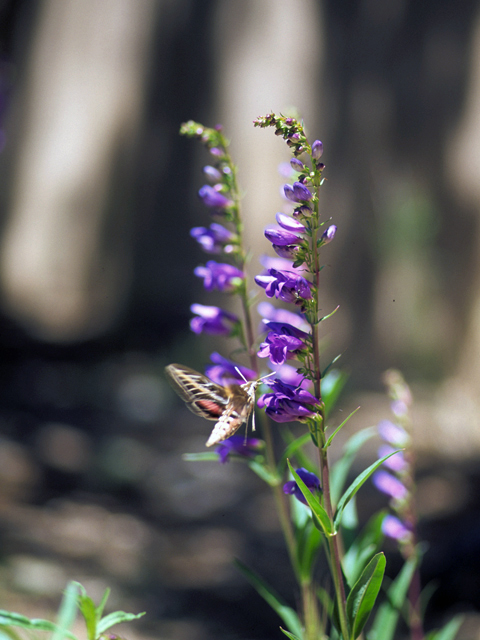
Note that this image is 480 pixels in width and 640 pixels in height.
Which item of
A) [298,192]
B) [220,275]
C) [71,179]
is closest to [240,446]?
[220,275]

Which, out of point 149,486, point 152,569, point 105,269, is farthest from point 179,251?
point 152,569

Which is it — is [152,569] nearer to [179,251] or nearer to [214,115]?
[179,251]

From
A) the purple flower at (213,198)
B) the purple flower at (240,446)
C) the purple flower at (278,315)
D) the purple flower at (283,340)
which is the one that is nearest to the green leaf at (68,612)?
the purple flower at (240,446)

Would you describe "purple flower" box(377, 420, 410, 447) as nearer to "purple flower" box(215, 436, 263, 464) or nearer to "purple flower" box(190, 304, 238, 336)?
"purple flower" box(215, 436, 263, 464)

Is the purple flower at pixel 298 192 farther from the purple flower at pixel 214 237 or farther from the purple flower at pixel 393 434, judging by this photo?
the purple flower at pixel 393 434

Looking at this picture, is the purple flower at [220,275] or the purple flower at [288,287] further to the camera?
the purple flower at [220,275]

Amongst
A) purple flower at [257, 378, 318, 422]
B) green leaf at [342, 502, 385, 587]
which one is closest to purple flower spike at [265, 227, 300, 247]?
purple flower at [257, 378, 318, 422]
